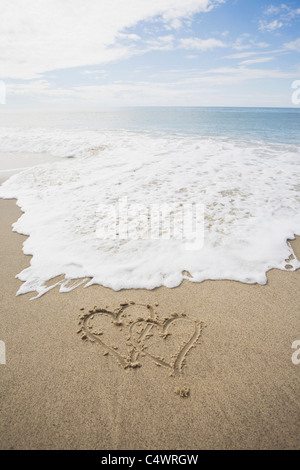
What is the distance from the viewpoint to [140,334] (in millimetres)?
2424

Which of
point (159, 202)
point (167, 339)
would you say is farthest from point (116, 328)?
point (159, 202)

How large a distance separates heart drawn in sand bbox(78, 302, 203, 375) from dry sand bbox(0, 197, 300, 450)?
1 cm

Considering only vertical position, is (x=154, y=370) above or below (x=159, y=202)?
below

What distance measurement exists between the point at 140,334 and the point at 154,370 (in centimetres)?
39

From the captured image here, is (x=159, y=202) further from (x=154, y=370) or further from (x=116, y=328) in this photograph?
(x=154, y=370)

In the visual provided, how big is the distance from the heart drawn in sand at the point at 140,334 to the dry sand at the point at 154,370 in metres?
0.01

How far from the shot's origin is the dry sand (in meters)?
1.74

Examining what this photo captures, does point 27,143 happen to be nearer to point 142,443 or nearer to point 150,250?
point 150,250

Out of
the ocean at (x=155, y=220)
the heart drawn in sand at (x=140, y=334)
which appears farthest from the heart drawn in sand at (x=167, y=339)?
the ocean at (x=155, y=220)

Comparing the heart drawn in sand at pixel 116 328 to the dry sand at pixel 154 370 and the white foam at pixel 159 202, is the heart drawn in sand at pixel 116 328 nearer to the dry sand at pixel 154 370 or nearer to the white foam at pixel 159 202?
the dry sand at pixel 154 370

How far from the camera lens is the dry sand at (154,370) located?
1.74 metres

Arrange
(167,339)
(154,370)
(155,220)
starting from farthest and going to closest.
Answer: (155,220) → (167,339) → (154,370)

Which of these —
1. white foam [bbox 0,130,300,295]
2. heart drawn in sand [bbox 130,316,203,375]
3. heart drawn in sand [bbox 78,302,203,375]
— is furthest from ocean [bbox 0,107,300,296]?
heart drawn in sand [bbox 130,316,203,375]

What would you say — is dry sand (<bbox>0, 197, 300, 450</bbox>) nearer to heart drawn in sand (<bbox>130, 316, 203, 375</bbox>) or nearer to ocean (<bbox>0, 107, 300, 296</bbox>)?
heart drawn in sand (<bbox>130, 316, 203, 375</bbox>)
